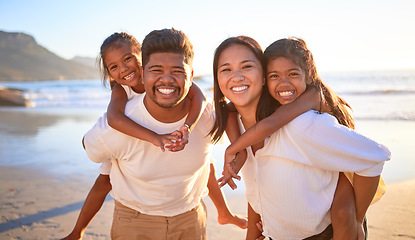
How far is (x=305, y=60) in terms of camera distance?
2.43 m

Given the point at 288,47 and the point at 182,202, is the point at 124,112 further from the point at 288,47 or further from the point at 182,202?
the point at 288,47

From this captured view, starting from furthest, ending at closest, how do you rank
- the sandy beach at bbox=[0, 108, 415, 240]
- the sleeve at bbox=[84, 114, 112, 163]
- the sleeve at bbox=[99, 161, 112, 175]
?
the sandy beach at bbox=[0, 108, 415, 240], the sleeve at bbox=[99, 161, 112, 175], the sleeve at bbox=[84, 114, 112, 163]

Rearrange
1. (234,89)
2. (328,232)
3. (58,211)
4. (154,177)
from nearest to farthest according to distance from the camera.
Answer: (328,232)
(234,89)
(154,177)
(58,211)

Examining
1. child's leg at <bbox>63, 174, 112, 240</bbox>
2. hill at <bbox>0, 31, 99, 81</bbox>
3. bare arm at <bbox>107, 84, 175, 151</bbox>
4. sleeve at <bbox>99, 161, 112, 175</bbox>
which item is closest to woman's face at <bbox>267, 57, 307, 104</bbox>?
bare arm at <bbox>107, 84, 175, 151</bbox>

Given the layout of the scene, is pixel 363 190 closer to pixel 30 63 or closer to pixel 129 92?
pixel 129 92

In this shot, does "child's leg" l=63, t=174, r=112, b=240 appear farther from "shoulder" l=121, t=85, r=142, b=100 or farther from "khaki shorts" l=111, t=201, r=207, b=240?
"shoulder" l=121, t=85, r=142, b=100

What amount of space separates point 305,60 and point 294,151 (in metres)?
0.77

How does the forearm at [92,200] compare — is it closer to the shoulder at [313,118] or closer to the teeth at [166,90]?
the teeth at [166,90]

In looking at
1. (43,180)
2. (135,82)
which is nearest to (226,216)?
(135,82)

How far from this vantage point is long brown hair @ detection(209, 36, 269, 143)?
242cm

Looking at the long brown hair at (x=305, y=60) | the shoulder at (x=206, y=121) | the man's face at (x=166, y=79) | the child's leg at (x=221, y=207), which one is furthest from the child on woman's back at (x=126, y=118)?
the long brown hair at (x=305, y=60)

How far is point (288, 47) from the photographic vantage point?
239 cm

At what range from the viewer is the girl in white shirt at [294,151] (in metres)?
1.97

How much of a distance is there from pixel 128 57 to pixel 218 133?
1.52 metres
